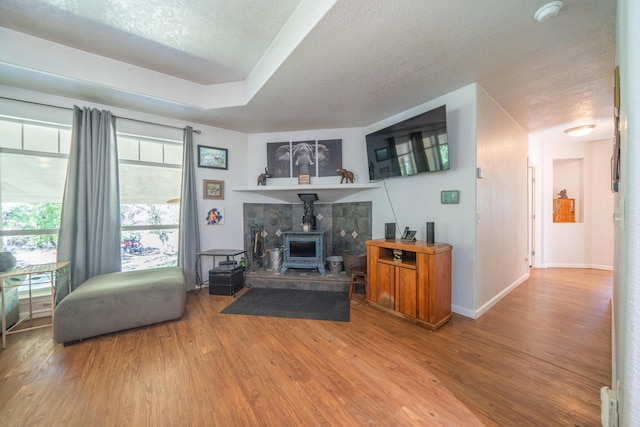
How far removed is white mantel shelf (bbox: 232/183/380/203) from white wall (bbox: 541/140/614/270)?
13.3 ft

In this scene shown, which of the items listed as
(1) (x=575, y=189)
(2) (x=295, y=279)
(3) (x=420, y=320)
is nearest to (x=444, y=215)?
(3) (x=420, y=320)

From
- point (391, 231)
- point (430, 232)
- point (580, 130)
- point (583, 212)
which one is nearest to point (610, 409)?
point (430, 232)

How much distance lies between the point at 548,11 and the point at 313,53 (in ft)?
5.26

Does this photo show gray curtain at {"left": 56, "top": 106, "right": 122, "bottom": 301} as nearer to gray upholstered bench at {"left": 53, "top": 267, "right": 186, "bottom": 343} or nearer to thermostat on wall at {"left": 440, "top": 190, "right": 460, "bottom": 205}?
gray upholstered bench at {"left": 53, "top": 267, "right": 186, "bottom": 343}

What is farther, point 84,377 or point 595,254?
point 595,254

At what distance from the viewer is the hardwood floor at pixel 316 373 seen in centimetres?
127

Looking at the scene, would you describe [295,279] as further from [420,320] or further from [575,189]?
[575,189]

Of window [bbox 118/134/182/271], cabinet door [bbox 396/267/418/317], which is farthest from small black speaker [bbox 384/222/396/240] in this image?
window [bbox 118/134/182/271]

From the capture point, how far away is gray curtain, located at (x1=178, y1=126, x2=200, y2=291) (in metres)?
3.12

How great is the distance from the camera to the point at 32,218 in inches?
97.7

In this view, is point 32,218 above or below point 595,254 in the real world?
above

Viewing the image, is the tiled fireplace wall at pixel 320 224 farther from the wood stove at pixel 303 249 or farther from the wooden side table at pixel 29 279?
the wooden side table at pixel 29 279

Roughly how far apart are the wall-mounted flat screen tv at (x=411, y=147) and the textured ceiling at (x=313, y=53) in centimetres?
34

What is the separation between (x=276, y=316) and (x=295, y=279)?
0.87 meters
